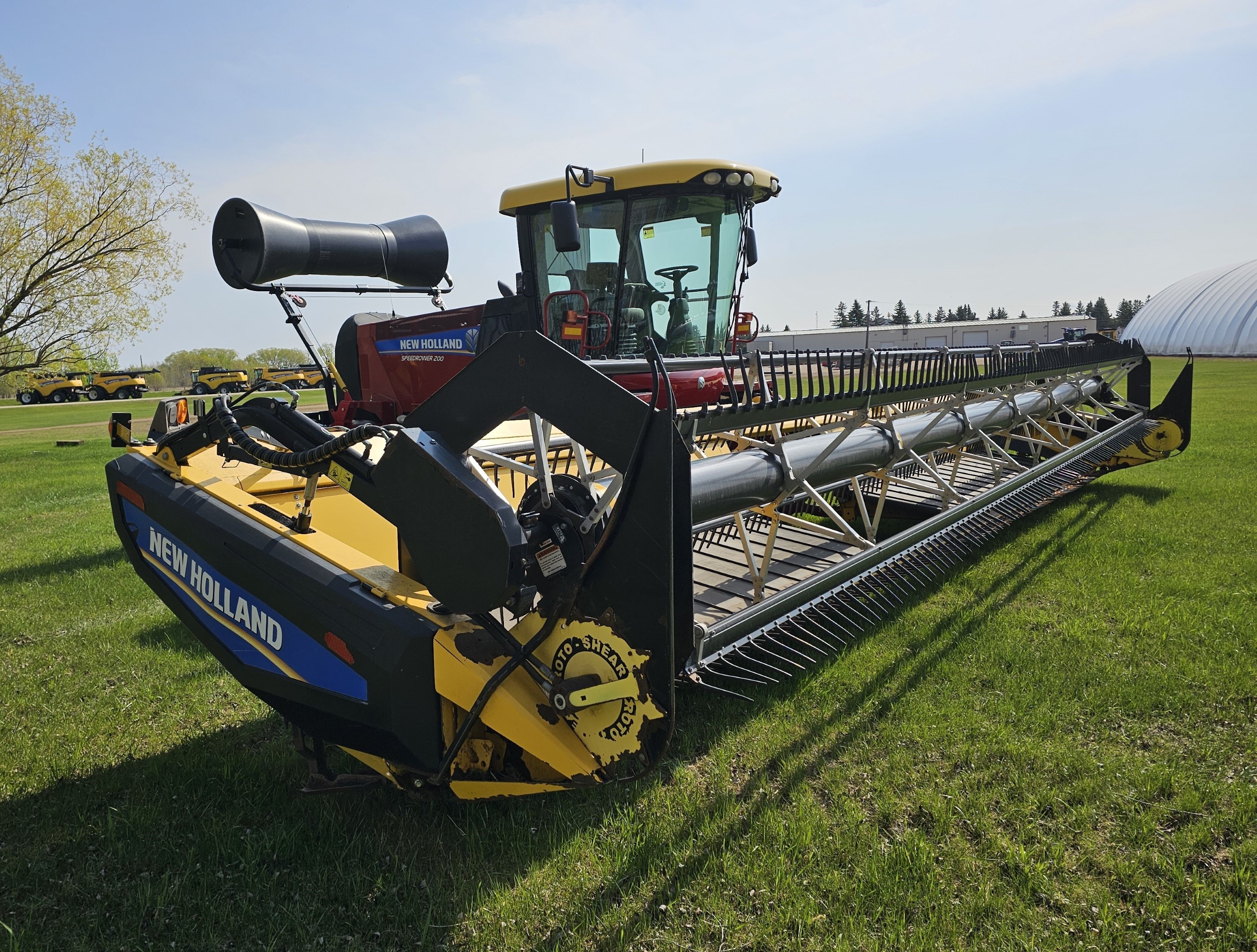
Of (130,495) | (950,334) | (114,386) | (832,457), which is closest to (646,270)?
(832,457)

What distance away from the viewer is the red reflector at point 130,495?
2.91 meters

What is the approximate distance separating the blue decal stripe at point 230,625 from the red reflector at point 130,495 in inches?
7.0

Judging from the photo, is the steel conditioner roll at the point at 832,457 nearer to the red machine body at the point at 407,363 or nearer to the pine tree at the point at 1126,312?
the red machine body at the point at 407,363

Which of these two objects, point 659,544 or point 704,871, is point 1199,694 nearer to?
point 704,871

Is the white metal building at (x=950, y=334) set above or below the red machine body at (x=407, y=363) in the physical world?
above

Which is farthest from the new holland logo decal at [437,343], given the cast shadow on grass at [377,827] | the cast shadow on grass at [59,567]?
the cast shadow on grass at [377,827]

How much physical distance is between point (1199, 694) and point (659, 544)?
2.69m

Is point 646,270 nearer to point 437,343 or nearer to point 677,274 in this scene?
point 677,274

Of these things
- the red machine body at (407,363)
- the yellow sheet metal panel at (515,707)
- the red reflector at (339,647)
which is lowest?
the yellow sheet metal panel at (515,707)

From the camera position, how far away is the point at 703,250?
565 centimetres

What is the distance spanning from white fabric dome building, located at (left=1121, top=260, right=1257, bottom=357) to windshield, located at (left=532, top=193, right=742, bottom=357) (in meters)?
56.0

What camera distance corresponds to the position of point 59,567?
5.59 metres

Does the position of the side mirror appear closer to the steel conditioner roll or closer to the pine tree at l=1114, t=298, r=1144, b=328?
the steel conditioner roll

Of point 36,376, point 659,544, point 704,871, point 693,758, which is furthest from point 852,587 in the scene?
point 36,376
